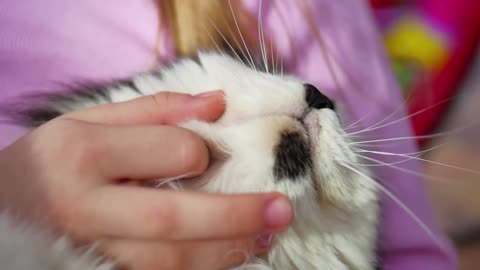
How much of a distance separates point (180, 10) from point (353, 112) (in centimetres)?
30

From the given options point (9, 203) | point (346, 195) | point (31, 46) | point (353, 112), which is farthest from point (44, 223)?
point (353, 112)

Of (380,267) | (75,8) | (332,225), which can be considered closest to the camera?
(332,225)

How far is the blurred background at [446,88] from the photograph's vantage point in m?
1.19

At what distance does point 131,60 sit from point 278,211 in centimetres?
41

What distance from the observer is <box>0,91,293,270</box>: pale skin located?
413mm

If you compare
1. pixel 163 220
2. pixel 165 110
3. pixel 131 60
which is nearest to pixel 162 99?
pixel 165 110

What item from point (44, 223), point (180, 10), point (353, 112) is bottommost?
point (44, 223)

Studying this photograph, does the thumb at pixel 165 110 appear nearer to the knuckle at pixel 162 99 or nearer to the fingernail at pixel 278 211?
the knuckle at pixel 162 99

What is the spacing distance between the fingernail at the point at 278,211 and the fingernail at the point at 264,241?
0.04 m

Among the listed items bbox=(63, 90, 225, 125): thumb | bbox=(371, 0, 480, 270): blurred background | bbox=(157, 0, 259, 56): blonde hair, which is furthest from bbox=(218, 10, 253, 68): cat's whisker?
bbox=(371, 0, 480, 270): blurred background

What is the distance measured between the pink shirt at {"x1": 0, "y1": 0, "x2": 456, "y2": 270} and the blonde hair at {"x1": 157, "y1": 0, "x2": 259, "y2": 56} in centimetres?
2

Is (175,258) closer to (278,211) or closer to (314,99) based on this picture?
(278,211)

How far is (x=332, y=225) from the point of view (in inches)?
20.4

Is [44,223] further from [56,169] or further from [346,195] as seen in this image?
[346,195]
